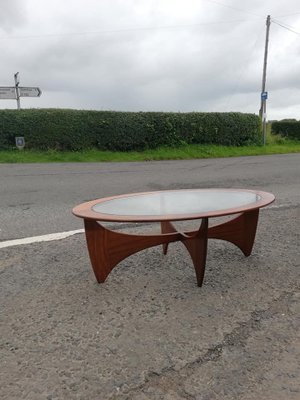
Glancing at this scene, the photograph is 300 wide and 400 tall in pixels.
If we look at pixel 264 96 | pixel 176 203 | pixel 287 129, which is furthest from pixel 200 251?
pixel 287 129

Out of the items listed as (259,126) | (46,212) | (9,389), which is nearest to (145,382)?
(9,389)

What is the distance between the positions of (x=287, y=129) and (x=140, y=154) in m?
13.0

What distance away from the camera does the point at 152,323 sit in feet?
8.79

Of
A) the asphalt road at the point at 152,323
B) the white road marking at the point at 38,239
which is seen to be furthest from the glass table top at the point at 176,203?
the white road marking at the point at 38,239

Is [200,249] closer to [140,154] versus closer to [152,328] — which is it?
[152,328]

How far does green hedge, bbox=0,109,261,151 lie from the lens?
1359cm

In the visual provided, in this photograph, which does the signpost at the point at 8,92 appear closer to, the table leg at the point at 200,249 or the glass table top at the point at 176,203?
the glass table top at the point at 176,203

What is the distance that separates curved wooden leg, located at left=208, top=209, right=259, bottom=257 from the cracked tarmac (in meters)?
0.14

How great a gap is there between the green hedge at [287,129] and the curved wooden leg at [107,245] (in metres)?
22.5

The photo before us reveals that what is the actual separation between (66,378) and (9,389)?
299 mm

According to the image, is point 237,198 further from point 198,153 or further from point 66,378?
point 198,153

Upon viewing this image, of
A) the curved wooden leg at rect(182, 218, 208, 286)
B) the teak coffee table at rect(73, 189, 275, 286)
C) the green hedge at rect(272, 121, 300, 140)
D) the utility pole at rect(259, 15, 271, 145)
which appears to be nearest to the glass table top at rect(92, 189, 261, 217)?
the teak coffee table at rect(73, 189, 275, 286)

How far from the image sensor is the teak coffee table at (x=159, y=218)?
2943mm

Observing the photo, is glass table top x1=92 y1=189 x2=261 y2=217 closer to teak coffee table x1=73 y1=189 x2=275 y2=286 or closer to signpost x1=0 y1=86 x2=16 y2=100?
teak coffee table x1=73 y1=189 x2=275 y2=286
